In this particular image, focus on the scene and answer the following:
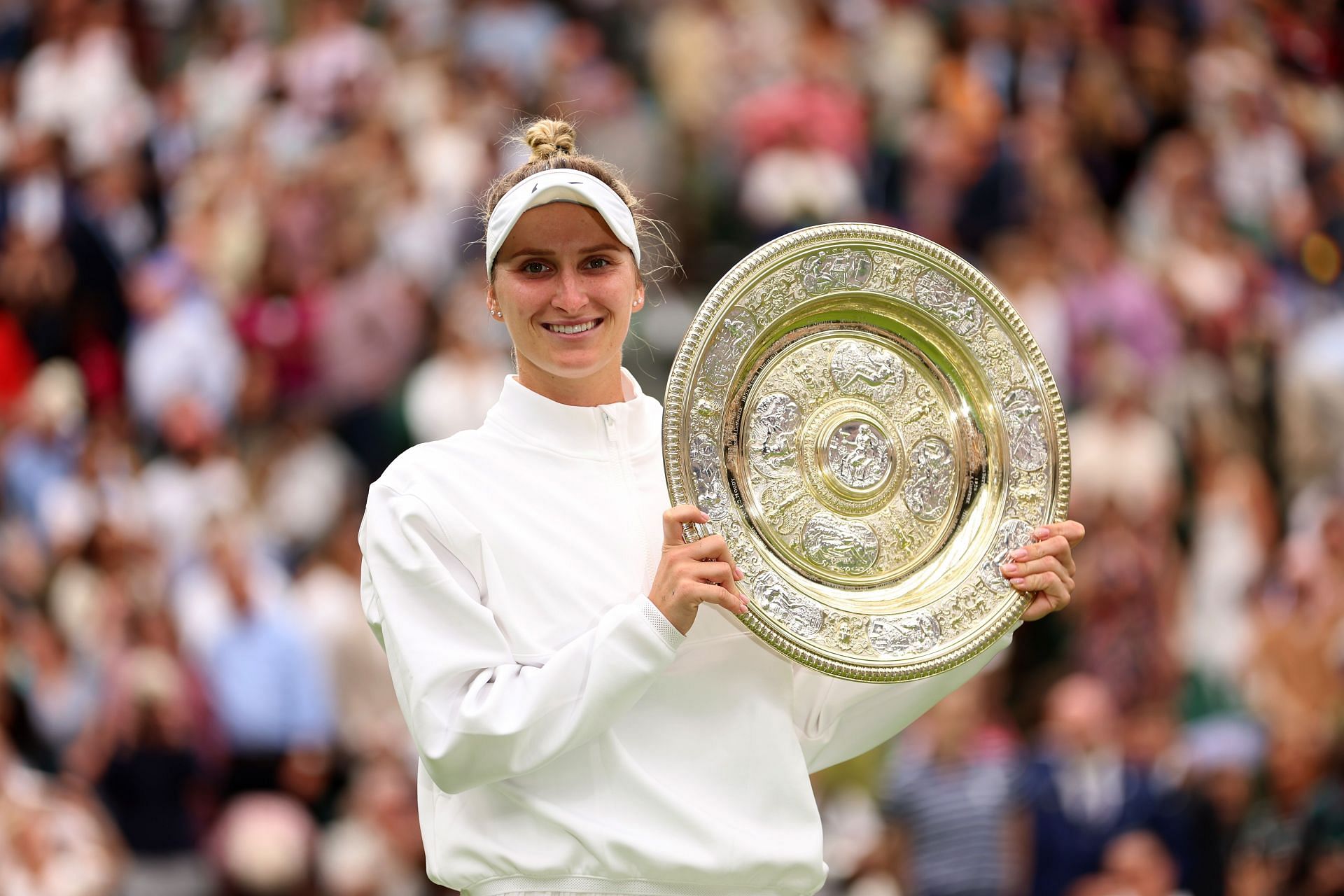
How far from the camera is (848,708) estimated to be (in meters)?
3.75

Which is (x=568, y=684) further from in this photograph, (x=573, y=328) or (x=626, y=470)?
(x=573, y=328)

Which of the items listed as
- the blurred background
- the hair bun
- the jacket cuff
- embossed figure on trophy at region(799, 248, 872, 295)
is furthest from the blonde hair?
the blurred background

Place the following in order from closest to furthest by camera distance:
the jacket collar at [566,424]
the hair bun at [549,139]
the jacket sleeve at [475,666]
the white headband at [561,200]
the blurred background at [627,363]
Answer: the jacket sleeve at [475,666] → the white headband at [561,200] → the jacket collar at [566,424] → the hair bun at [549,139] → the blurred background at [627,363]

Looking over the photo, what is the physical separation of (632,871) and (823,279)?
3.56ft

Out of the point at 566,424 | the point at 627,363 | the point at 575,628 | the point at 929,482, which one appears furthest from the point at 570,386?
the point at 627,363

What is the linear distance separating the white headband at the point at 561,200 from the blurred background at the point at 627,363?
131 inches

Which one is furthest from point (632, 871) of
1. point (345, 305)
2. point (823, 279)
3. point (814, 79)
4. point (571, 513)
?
point (814, 79)

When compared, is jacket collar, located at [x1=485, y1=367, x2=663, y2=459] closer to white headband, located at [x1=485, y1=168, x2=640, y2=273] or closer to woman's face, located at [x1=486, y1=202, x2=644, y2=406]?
woman's face, located at [x1=486, y1=202, x2=644, y2=406]

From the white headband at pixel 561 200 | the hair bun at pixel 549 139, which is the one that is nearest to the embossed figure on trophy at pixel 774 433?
the white headband at pixel 561 200

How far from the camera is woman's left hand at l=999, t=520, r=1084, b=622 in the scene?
11.8ft

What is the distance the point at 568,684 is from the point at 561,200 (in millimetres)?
824

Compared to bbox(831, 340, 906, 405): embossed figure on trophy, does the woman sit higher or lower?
lower

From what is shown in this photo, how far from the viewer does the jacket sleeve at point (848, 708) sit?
3.72m

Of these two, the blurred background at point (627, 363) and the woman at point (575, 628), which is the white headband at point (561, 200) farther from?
the blurred background at point (627, 363)
